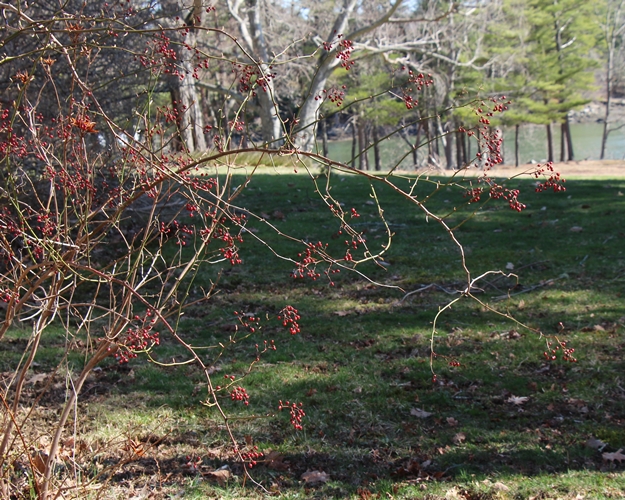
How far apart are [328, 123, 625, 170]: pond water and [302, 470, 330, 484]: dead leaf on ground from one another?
36229 millimetres

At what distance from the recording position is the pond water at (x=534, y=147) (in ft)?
143

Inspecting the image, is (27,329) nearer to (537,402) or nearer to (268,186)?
(537,402)

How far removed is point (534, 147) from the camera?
51.2 m

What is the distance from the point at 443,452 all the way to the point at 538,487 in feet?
2.33

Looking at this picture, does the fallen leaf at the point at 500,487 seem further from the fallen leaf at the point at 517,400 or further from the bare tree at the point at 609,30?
the bare tree at the point at 609,30

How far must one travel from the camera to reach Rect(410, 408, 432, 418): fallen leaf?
4.94m

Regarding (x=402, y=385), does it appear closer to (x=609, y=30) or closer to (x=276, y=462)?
(x=276, y=462)

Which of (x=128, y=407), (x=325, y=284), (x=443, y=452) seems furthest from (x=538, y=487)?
(x=325, y=284)

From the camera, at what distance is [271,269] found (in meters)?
8.62

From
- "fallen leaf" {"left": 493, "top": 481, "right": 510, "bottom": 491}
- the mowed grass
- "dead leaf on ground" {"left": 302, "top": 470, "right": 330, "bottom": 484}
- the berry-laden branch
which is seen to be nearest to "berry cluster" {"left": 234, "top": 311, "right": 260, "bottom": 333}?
the berry-laden branch

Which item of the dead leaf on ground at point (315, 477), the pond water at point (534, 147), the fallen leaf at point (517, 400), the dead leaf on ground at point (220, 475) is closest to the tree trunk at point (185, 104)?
the dead leaf on ground at point (220, 475)

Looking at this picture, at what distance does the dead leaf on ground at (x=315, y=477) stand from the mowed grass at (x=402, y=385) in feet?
0.09

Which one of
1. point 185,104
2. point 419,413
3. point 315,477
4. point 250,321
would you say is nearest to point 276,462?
point 315,477

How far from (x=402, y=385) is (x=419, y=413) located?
1.54 feet
